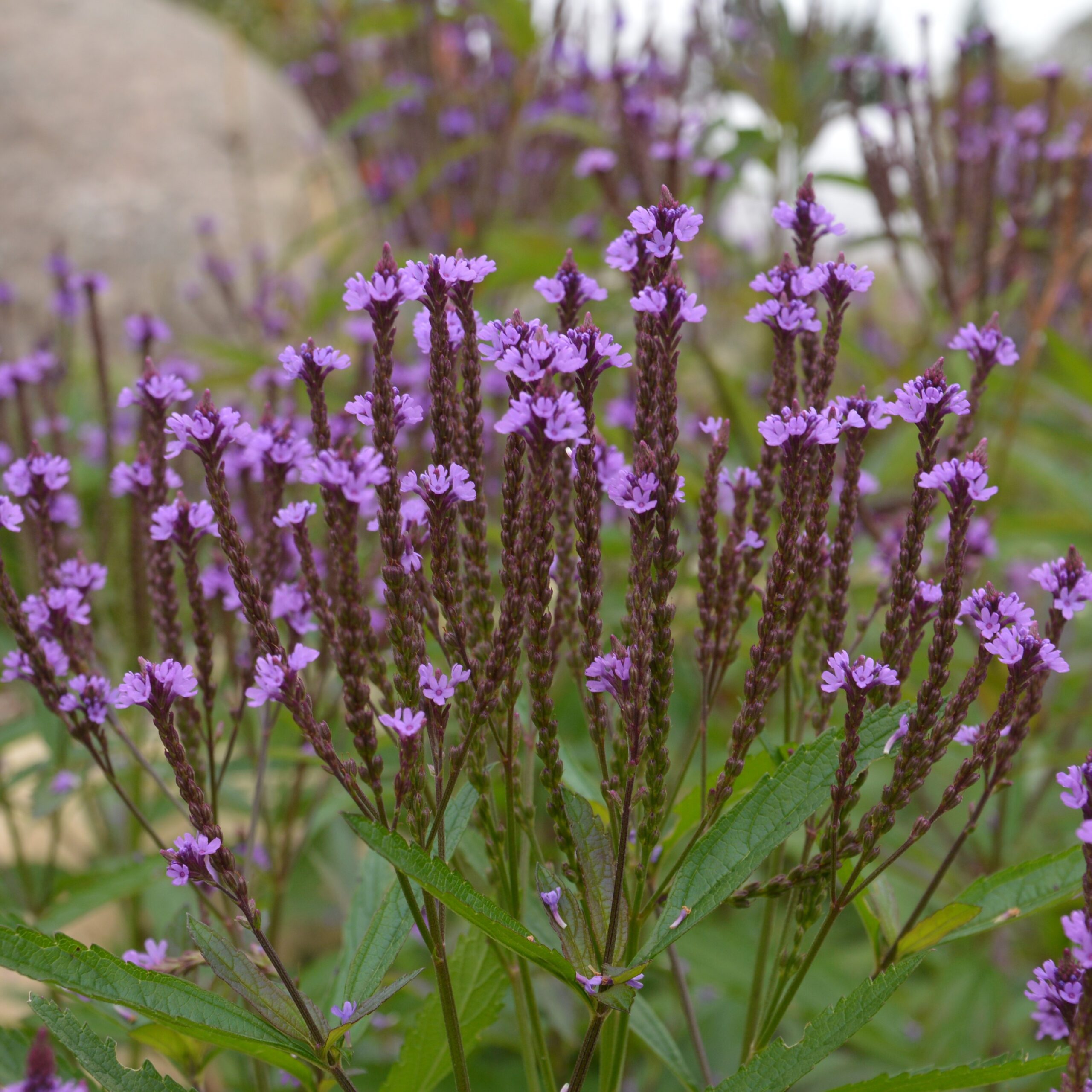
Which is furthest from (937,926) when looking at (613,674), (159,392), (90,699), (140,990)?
(159,392)

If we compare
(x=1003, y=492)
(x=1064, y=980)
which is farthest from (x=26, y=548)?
(x=1003, y=492)

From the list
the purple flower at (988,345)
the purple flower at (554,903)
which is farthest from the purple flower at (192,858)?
the purple flower at (988,345)

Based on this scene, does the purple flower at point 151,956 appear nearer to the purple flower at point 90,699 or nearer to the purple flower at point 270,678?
the purple flower at point 90,699

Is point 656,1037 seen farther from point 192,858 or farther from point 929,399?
point 929,399

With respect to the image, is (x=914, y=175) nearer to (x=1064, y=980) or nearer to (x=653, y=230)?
(x=653, y=230)

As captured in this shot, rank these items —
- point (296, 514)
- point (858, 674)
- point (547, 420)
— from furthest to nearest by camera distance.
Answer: point (296, 514) → point (858, 674) → point (547, 420)

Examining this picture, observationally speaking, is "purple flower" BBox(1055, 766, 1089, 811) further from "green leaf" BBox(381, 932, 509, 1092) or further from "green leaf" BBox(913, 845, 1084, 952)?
"green leaf" BBox(381, 932, 509, 1092)
